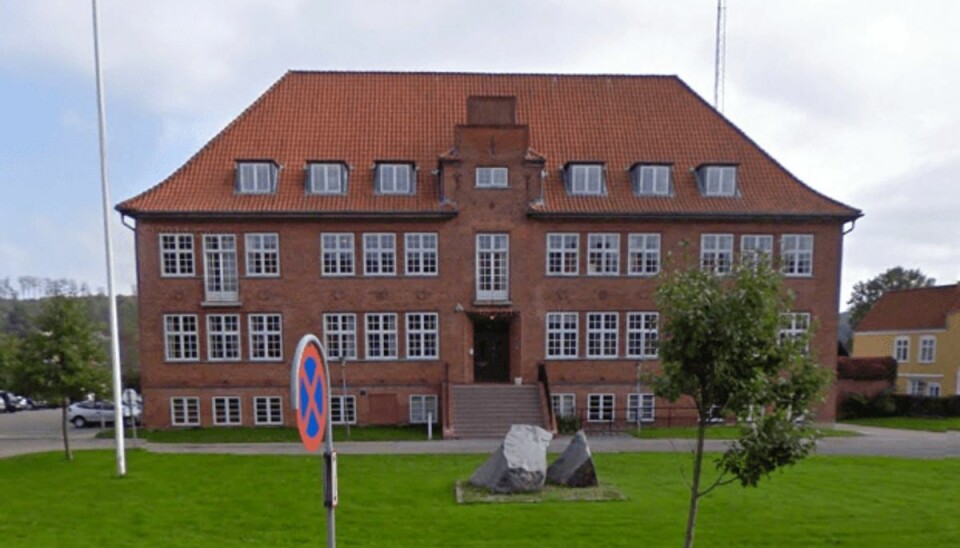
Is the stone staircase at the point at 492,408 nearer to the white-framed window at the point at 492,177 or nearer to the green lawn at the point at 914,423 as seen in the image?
the white-framed window at the point at 492,177

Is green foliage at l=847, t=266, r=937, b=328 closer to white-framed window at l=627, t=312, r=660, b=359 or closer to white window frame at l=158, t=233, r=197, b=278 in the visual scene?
white-framed window at l=627, t=312, r=660, b=359

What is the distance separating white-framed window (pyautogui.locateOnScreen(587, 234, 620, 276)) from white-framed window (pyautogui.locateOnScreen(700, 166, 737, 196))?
4966 millimetres

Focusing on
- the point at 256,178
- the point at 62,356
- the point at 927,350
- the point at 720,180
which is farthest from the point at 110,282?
the point at 927,350

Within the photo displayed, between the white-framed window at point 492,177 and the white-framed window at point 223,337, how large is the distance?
12372mm

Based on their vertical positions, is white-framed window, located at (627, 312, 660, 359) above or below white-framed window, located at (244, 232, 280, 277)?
below

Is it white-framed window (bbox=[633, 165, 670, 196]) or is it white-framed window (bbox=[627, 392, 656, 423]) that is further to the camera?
white-framed window (bbox=[633, 165, 670, 196])

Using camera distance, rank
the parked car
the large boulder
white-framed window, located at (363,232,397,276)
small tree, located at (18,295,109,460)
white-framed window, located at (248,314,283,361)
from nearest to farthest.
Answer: the large boulder < small tree, located at (18,295,109,460) < white-framed window, located at (248,314,283,361) < white-framed window, located at (363,232,397,276) < the parked car

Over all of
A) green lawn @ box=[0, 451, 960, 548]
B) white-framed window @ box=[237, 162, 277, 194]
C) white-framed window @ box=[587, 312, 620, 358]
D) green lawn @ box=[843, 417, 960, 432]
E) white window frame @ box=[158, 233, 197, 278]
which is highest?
white-framed window @ box=[237, 162, 277, 194]

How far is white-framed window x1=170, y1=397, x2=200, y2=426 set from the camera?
77.5 ft

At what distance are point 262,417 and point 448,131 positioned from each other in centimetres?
1586

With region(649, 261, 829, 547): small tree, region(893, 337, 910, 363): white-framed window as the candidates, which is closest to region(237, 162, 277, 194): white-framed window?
region(649, 261, 829, 547): small tree

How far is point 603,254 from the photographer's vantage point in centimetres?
2455

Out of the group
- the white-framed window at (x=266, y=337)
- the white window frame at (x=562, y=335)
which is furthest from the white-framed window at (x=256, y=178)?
the white window frame at (x=562, y=335)

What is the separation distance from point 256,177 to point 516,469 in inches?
715
